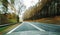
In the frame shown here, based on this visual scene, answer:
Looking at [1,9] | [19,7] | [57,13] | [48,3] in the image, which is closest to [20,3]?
Result: [19,7]

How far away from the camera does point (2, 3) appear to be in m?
21.0

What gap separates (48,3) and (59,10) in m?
18.8

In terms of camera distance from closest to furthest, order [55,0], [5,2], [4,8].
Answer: [5,2] → [4,8] → [55,0]

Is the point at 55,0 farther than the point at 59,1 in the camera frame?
Yes

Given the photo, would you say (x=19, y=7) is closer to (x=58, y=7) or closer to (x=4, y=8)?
(x=58, y=7)

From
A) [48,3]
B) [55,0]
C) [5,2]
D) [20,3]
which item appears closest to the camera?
[5,2]

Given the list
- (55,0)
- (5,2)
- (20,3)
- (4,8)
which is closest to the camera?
(5,2)

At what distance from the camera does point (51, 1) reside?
106125mm

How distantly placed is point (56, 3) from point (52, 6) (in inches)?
371

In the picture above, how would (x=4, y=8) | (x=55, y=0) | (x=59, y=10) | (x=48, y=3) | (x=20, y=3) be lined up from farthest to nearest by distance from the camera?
(x=48, y=3), (x=55, y=0), (x=59, y=10), (x=20, y=3), (x=4, y=8)

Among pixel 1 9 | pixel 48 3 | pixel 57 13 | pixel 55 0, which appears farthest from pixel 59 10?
pixel 1 9

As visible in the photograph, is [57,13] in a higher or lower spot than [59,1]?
lower

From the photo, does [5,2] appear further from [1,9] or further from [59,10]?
[59,10]

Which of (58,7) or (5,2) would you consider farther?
(58,7)
